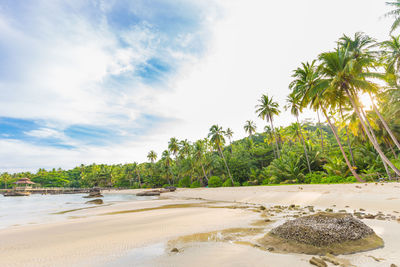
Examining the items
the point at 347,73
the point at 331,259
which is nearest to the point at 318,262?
the point at 331,259

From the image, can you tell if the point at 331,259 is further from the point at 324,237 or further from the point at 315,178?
the point at 315,178

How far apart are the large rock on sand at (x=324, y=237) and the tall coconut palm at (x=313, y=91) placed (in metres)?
13.2

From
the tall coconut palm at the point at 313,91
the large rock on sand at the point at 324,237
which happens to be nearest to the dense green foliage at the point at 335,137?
the tall coconut palm at the point at 313,91

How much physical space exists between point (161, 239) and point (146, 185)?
63668 mm

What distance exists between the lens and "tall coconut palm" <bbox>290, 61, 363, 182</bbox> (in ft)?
50.2

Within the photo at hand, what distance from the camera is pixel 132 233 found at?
19.6 feet

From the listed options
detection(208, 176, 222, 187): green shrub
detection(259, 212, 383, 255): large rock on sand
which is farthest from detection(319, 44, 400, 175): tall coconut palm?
detection(208, 176, 222, 187): green shrub

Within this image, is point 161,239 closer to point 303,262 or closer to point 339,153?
point 303,262

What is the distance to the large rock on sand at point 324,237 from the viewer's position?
349 cm

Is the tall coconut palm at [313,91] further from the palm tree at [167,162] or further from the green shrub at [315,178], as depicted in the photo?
the palm tree at [167,162]

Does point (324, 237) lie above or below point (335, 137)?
below

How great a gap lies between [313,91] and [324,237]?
46.1 feet

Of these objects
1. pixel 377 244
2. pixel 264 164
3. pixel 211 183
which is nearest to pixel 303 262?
pixel 377 244

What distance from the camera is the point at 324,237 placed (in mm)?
3684
